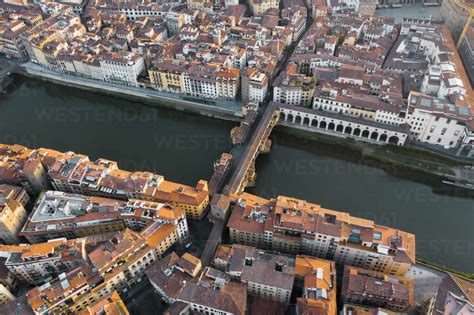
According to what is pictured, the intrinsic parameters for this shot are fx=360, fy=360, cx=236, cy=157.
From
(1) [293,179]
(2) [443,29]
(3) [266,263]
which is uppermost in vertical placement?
(2) [443,29]

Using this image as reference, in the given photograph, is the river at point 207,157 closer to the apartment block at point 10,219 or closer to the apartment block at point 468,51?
the apartment block at point 10,219

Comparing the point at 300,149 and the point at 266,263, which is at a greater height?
the point at 266,263

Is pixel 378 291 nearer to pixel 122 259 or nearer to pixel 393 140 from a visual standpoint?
pixel 122 259

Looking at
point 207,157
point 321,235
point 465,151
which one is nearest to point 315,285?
point 321,235

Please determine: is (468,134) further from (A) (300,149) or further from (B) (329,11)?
(B) (329,11)

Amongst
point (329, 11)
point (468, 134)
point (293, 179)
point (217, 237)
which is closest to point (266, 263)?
point (217, 237)

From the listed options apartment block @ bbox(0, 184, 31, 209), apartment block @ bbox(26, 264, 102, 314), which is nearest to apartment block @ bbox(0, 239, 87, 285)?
apartment block @ bbox(26, 264, 102, 314)

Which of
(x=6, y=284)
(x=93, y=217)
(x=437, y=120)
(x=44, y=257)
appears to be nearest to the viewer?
(x=44, y=257)
